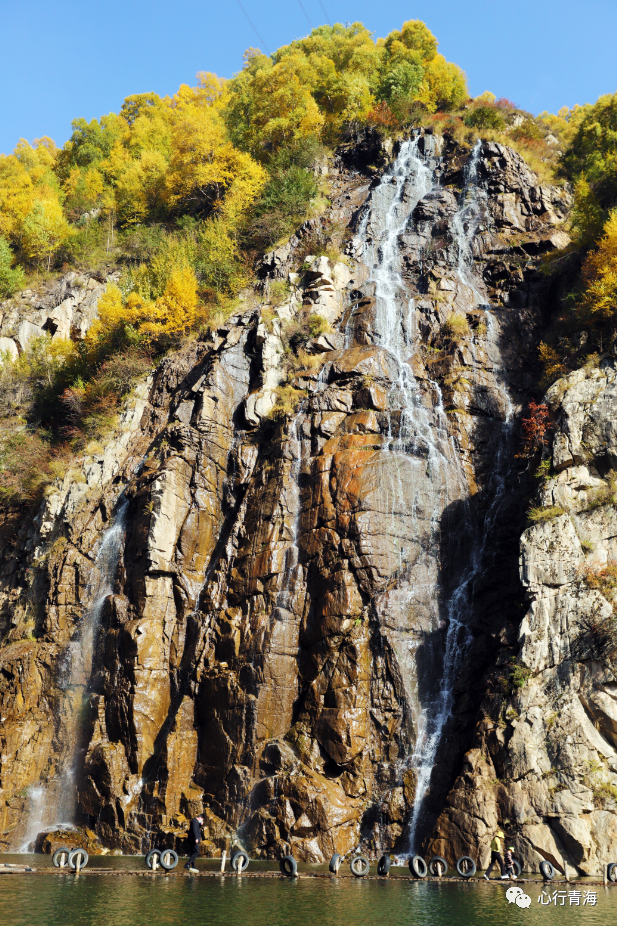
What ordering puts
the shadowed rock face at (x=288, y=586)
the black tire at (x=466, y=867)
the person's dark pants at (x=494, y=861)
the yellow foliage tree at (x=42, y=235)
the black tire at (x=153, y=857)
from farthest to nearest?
the yellow foliage tree at (x=42, y=235), the shadowed rock face at (x=288, y=586), the black tire at (x=153, y=857), the black tire at (x=466, y=867), the person's dark pants at (x=494, y=861)

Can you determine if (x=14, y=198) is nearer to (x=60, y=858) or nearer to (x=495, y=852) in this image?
(x=60, y=858)

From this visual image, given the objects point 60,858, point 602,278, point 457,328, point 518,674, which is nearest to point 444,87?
point 457,328

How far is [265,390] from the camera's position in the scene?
123 ft

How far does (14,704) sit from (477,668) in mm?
19463

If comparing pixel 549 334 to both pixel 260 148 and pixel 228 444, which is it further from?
pixel 260 148

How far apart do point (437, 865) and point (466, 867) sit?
1015 mm

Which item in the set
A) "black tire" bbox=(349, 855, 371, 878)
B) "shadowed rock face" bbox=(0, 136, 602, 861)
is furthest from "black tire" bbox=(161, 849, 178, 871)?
"black tire" bbox=(349, 855, 371, 878)

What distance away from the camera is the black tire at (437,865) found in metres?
21.4

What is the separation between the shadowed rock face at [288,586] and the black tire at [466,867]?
3620 mm

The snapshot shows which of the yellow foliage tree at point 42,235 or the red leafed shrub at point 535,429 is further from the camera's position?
the yellow foliage tree at point 42,235

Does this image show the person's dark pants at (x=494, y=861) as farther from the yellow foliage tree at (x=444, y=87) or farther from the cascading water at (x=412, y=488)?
the yellow foliage tree at (x=444, y=87)

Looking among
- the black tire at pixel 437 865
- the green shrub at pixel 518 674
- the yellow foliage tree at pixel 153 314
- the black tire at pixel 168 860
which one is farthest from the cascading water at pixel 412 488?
the yellow foliage tree at pixel 153 314

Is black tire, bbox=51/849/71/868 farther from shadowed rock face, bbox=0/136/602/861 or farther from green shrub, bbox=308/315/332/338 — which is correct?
green shrub, bbox=308/315/332/338

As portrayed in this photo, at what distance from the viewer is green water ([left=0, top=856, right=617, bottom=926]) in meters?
14.7
